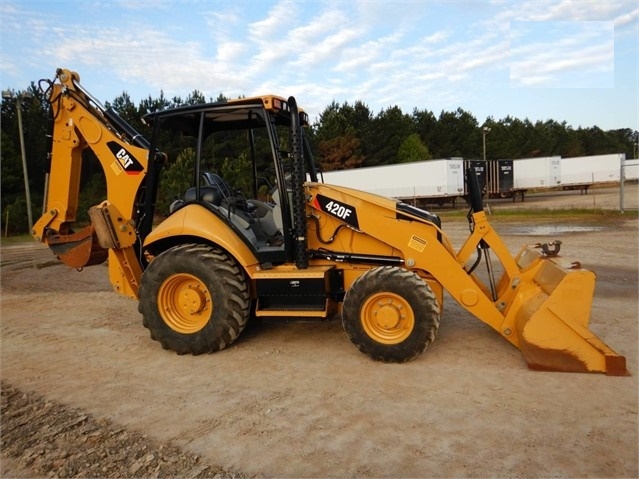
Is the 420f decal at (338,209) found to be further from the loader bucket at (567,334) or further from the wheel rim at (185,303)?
the loader bucket at (567,334)

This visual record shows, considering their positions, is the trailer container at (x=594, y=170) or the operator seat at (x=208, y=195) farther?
the trailer container at (x=594, y=170)

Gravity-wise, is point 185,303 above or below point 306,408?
above

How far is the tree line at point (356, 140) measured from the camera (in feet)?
94.5

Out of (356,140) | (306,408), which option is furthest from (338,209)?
(356,140)

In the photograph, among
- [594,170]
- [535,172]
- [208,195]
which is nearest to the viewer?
[208,195]

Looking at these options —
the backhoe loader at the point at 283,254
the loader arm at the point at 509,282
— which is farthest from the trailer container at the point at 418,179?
the loader arm at the point at 509,282

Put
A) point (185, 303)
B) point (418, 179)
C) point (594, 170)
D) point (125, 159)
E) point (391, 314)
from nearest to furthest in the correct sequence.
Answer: point (391, 314) < point (185, 303) < point (125, 159) < point (418, 179) < point (594, 170)

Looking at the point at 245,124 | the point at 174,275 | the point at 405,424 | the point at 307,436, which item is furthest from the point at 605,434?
the point at 245,124

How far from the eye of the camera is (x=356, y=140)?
46.0 metres

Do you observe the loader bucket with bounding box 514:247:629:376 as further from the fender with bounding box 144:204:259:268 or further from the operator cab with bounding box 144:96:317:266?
the fender with bounding box 144:204:259:268

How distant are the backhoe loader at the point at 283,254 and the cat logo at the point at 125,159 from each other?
1 centimetres

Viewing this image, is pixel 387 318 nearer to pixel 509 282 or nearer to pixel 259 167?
pixel 509 282

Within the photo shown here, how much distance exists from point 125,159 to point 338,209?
9.13ft

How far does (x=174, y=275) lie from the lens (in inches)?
207
